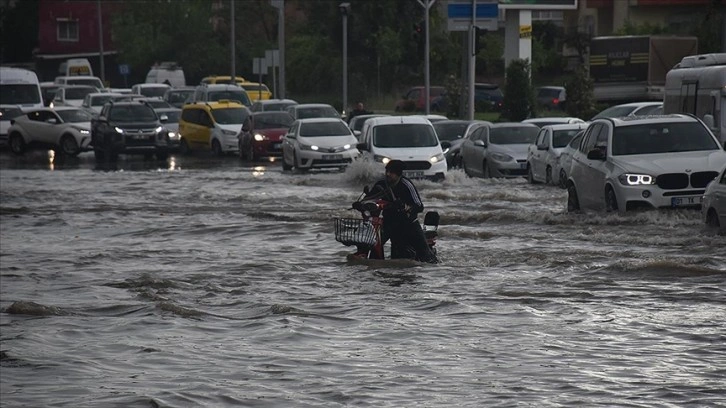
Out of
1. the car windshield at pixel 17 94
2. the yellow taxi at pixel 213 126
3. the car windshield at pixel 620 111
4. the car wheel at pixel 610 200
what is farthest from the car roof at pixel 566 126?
the car windshield at pixel 17 94

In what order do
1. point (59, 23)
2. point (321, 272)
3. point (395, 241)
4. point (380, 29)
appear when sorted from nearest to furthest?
point (395, 241)
point (321, 272)
point (380, 29)
point (59, 23)

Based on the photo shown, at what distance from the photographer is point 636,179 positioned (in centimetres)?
2038

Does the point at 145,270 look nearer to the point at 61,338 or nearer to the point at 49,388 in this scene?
the point at 61,338

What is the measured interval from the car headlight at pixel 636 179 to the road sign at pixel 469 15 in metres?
27.8

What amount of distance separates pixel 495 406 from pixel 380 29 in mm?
63262

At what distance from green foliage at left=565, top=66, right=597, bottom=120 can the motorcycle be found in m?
33.2

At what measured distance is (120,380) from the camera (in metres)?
11.2

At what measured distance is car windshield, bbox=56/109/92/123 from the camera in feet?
155

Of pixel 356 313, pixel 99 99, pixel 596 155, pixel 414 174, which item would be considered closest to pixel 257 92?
pixel 99 99

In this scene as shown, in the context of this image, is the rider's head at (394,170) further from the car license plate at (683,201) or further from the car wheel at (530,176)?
the car wheel at (530,176)

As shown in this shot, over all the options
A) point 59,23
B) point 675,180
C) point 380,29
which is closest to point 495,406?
point 675,180

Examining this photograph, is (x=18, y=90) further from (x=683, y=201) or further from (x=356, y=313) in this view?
(x=356, y=313)

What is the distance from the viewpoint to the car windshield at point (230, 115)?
4644 centimetres

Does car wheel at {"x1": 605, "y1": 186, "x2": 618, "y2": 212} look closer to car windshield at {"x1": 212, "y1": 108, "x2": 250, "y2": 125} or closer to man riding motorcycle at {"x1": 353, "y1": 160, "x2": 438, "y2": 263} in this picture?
man riding motorcycle at {"x1": 353, "y1": 160, "x2": 438, "y2": 263}
